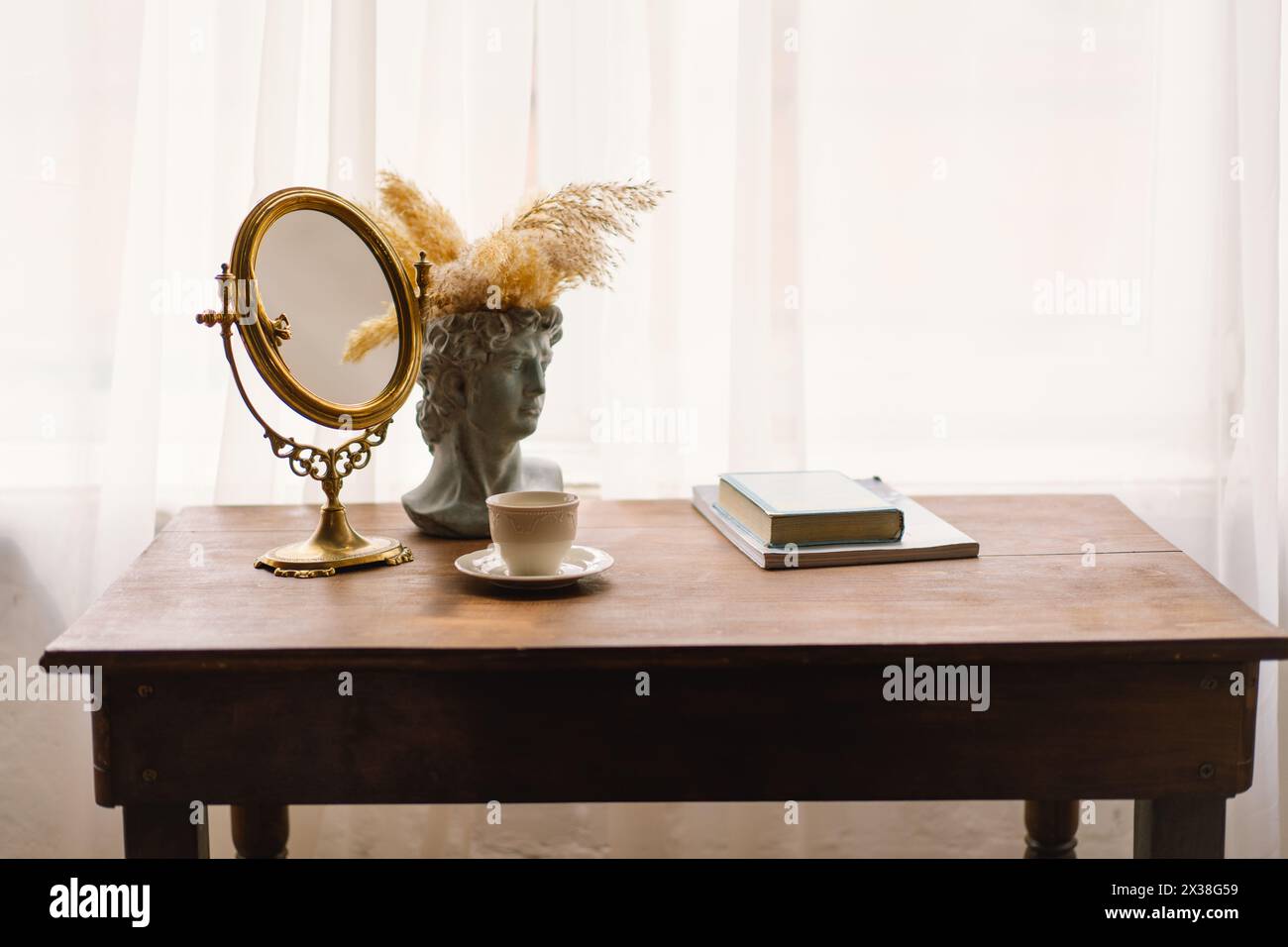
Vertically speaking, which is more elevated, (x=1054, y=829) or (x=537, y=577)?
(x=537, y=577)

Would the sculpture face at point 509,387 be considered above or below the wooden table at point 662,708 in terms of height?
above

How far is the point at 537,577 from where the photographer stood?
114 cm

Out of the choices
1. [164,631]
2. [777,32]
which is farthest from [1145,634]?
[777,32]

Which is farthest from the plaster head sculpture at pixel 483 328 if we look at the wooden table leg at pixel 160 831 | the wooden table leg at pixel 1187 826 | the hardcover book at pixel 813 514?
the wooden table leg at pixel 1187 826

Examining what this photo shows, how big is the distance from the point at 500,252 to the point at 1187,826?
2.88 feet

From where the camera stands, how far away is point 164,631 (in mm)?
1025

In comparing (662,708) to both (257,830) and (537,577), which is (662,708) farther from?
(257,830)

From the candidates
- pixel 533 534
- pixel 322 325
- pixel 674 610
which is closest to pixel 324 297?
pixel 322 325

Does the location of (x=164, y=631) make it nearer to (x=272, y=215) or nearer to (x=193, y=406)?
(x=272, y=215)

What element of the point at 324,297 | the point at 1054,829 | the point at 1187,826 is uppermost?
the point at 324,297

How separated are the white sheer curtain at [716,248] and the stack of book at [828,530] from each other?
329mm

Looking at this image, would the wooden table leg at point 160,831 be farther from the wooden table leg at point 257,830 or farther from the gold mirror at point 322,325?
the wooden table leg at point 257,830

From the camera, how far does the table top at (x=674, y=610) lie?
38.7 inches

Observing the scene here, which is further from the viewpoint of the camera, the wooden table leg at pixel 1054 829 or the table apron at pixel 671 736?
the wooden table leg at pixel 1054 829
